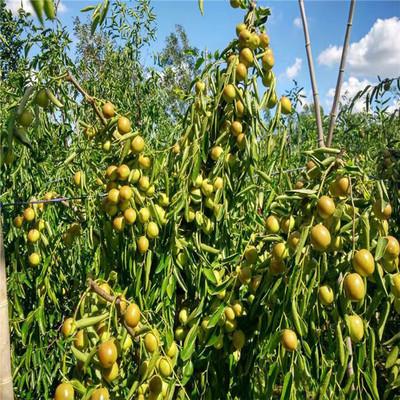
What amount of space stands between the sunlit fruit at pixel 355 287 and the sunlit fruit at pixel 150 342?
15.7 inches

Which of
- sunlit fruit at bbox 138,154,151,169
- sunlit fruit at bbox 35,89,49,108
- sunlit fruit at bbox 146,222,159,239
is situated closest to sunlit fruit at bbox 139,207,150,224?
sunlit fruit at bbox 146,222,159,239

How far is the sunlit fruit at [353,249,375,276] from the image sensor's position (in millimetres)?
800

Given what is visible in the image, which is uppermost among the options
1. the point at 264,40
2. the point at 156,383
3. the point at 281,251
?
the point at 264,40

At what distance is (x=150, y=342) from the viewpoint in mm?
899

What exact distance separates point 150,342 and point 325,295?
14.5 inches

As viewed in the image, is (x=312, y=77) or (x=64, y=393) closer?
(x=64, y=393)

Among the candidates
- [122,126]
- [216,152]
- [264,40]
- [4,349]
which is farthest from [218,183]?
[4,349]

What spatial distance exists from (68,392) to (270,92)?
87 cm

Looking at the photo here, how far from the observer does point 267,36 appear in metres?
1.21

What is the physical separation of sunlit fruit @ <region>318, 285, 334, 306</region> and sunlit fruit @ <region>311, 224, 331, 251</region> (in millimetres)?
81

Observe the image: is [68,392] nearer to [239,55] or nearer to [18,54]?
[239,55]

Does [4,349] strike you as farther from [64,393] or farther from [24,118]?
[24,118]

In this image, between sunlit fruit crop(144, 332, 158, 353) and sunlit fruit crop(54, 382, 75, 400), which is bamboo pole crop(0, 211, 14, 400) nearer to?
sunlit fruit crop(54, 382, 75, 400)

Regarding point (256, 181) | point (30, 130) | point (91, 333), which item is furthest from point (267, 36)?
point (30, 130)
